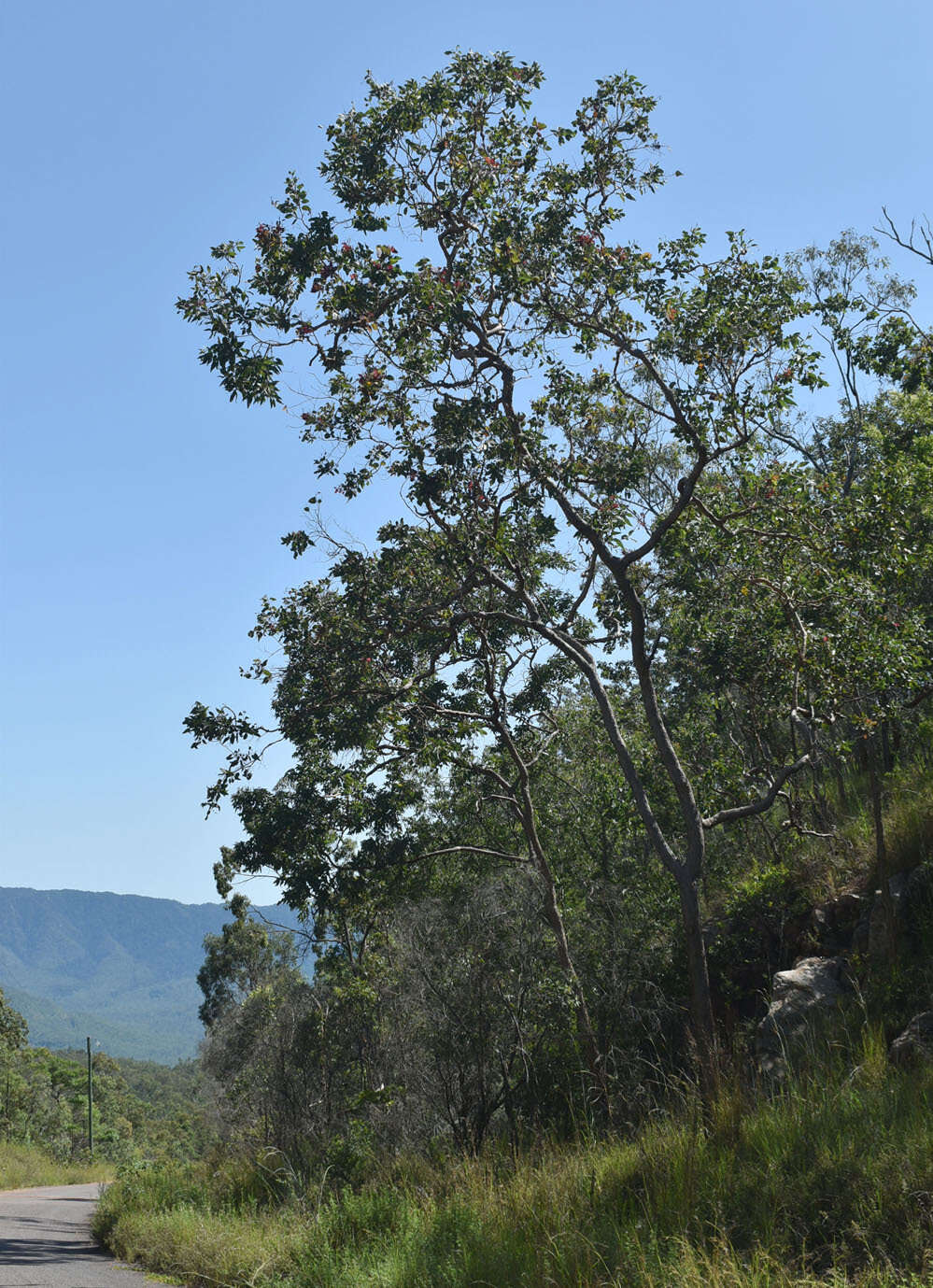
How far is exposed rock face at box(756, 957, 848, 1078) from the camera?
486 inches

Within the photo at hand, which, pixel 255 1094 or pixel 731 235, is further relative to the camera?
pixel 255 1094

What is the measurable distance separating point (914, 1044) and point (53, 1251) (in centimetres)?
1157

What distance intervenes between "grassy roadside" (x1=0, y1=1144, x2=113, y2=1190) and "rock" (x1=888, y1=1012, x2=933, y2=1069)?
108 ft

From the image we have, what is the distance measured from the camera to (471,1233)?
24.1ft

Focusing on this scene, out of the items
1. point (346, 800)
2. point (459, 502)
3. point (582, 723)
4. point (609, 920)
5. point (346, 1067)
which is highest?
point (459, 502)

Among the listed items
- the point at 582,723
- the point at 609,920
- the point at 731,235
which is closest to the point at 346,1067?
the point at 609,920

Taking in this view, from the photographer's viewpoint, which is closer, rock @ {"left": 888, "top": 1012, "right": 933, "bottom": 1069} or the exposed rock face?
rock @ {"left": 888, "top": 1012, "right": 933, "bottom": 1069}

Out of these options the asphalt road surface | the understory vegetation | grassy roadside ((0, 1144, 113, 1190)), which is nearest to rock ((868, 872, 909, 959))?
the understory vegetation

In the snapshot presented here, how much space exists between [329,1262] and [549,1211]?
2048 mm

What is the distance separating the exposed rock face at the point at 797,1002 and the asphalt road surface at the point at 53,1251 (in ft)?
24.0

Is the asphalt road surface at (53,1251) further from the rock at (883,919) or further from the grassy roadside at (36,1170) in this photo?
A: the grassy roadside at (36,1170)

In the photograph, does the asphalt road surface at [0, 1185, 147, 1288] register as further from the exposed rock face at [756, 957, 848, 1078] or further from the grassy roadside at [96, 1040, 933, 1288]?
the exposed rock face at [756, 957, 848, 1078]

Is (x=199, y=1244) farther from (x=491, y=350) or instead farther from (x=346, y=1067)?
(x=491, y=350)

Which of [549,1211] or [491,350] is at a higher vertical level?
[491,350]
